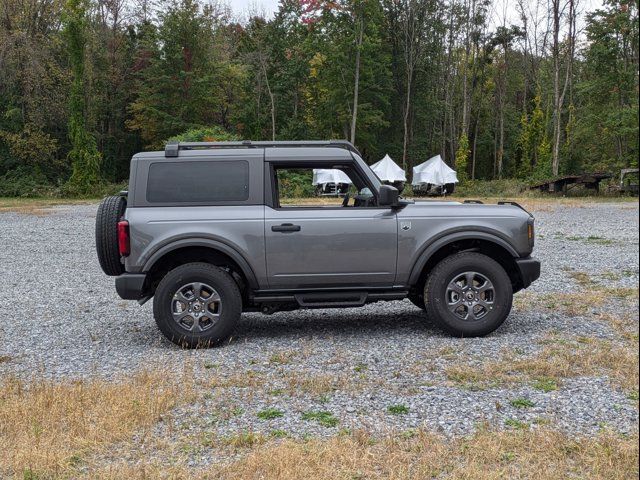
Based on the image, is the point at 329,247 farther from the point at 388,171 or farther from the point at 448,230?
the point at 388,171

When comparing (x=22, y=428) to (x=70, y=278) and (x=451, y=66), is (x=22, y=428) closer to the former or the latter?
(x=70, y=278)

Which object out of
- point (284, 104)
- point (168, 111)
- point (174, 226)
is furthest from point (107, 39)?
point (174, 226)

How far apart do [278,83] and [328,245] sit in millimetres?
47439

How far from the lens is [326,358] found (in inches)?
245

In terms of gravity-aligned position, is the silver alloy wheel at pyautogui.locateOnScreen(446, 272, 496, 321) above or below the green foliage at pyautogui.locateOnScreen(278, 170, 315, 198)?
below

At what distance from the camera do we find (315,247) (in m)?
6.66

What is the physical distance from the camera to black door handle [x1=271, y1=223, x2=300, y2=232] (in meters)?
6.64

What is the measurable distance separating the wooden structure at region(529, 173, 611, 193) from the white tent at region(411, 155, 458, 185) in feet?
21.3

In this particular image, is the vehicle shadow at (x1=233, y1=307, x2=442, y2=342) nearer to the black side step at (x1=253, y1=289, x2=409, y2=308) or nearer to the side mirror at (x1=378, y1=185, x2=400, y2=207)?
the black side step at (x1=253, y1=289, x2=409, y2=308)

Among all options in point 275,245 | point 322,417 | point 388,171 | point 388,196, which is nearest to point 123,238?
point 275,245

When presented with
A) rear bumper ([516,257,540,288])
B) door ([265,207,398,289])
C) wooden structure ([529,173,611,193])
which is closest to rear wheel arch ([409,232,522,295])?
rear bumper ([516,257,540,288])

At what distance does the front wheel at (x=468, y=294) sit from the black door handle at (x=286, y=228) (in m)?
1.48

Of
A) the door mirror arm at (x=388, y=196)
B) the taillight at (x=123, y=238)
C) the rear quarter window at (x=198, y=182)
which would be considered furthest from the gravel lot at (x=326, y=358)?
the rear quarter window at (x=198, y=182)

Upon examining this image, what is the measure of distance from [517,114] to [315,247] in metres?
59.0
